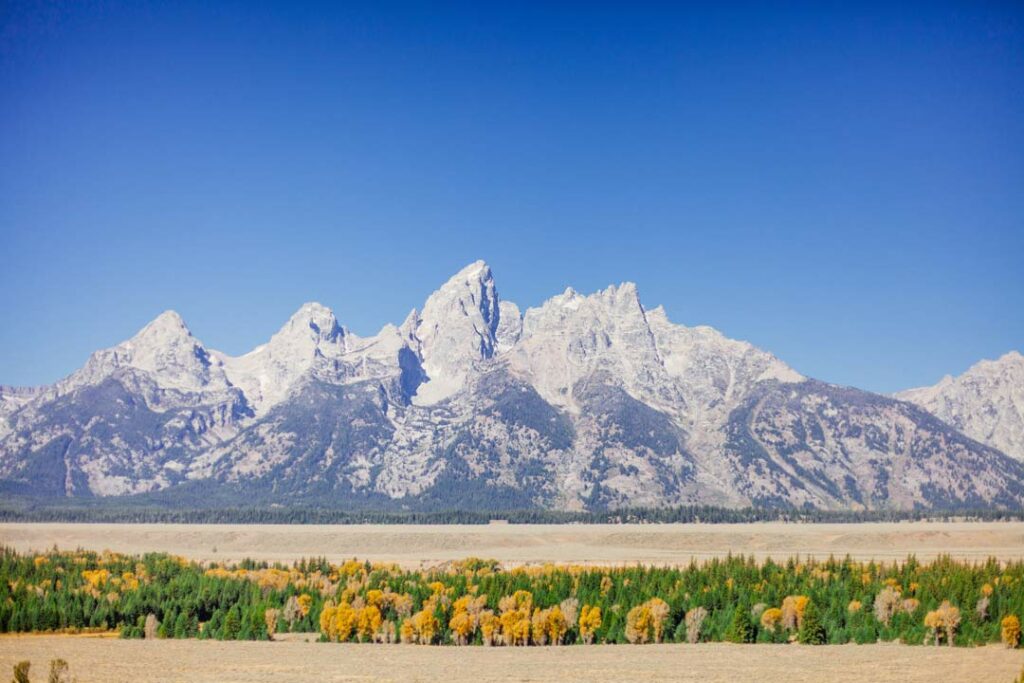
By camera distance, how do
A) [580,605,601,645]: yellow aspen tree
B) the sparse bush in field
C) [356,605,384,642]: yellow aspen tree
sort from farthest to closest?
[580,605,601,645]: yellow aspen tree
[356,605,384,642]: yellow aspen tree
the sparse bush in field

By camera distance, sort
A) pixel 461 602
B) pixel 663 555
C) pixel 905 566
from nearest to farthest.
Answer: pixel 461 602 < pixel 905 566 < pixel 663 555

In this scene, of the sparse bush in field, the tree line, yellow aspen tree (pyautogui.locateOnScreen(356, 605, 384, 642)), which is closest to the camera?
the sparse bush in field

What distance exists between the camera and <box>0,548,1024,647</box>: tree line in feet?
299

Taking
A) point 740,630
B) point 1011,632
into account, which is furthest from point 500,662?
point 1011,632

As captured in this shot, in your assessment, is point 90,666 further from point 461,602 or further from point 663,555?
point 663,555

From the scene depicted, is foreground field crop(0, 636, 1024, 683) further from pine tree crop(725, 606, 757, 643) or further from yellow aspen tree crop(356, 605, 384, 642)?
yellow aspen tree crop(356, 605, 384, 642)

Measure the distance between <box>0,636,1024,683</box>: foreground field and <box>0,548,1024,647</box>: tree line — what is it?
20.1ft

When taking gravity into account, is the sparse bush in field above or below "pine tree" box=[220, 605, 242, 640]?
above

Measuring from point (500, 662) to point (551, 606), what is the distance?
89.9 feet

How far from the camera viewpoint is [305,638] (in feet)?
306

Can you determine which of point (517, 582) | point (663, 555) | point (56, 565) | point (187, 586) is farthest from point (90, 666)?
point (663, 555)

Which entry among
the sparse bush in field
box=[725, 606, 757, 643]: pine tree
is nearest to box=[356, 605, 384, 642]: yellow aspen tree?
the sparse bush in field

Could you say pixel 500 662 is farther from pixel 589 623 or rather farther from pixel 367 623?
pixel 367 623

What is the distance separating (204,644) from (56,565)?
69.9 metres
